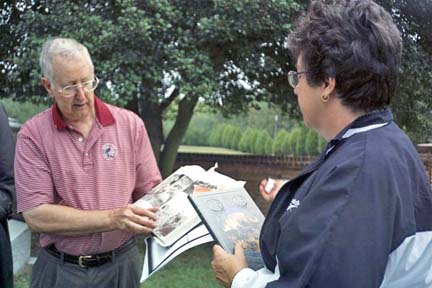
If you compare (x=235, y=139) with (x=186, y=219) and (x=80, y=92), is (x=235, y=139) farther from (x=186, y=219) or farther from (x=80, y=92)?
(x=186, y=219)

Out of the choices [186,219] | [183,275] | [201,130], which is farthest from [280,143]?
[186,219]

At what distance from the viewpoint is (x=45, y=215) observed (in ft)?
7.23

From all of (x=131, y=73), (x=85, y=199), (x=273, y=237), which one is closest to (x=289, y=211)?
(x=273, y=237)

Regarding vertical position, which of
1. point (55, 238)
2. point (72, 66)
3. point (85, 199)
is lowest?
point (55, 238)

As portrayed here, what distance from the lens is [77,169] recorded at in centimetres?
229

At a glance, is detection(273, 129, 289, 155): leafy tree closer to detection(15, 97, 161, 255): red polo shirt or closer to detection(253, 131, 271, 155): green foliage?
detection(253, 131, 271, 155): green foliage

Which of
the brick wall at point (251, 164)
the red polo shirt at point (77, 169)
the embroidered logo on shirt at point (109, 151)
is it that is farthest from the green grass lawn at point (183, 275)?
the embroidered logo on shirt at point (109, 151)

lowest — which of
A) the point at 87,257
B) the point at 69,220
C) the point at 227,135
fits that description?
the point at 227,135

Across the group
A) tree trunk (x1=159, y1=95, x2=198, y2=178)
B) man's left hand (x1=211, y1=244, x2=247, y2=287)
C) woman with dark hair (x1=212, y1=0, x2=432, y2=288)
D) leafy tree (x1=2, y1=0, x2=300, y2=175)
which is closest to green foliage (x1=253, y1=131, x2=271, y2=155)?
tree trunk (x1=159, y1=95, x2=198, y2=178)

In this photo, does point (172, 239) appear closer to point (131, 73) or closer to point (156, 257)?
point (156, 257)

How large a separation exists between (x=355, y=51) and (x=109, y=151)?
1315 millimetres

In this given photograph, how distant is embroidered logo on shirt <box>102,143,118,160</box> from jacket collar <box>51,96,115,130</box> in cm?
10

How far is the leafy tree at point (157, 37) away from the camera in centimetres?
552

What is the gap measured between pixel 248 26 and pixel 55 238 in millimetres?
4011
